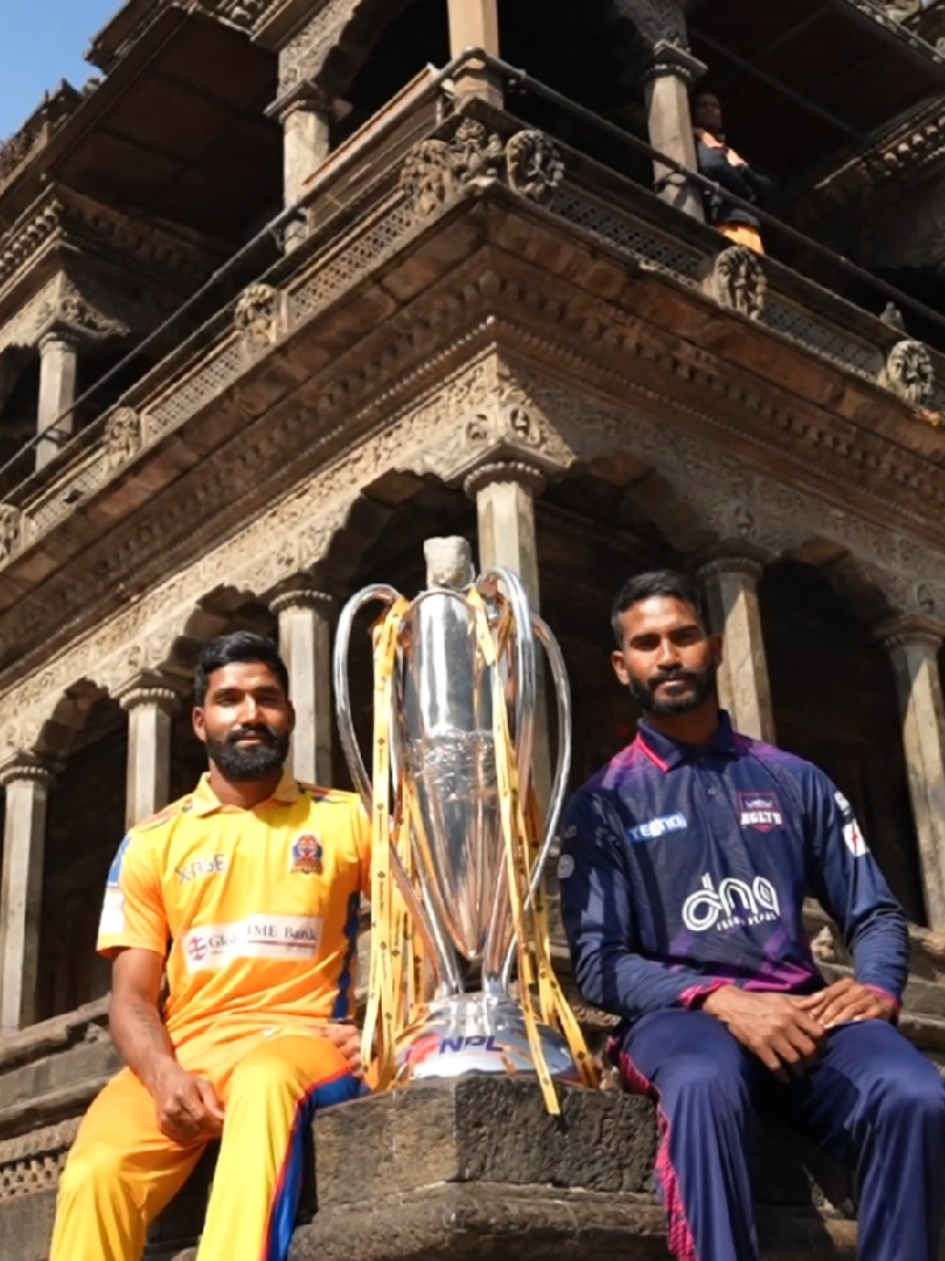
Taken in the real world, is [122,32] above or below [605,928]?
above

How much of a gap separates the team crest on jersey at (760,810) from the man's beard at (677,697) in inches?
9.4

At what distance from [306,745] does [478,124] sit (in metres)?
4.28

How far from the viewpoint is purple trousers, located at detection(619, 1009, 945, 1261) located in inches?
109

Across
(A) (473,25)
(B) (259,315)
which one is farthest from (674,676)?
(A) (473,25)

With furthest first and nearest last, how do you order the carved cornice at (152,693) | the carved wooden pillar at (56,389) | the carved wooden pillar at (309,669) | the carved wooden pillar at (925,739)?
the carved wooden pillar at (56,389), the carved cornice at (152,693), the carved wooden pillar at (925,739), the carved wooden pillar at (309,669)

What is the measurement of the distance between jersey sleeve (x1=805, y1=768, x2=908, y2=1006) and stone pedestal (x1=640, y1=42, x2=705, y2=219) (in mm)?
8586

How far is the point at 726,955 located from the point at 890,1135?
21.6 inches

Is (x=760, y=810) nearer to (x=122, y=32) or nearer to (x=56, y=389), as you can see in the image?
(x=56, y=389)

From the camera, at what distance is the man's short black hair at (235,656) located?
12.6 ft

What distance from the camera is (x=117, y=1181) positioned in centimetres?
321

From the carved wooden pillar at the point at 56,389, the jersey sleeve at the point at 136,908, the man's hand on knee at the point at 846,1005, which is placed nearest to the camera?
the man's hand on knee at the point at 846,1005

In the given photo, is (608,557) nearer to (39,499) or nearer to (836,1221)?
(39,499)

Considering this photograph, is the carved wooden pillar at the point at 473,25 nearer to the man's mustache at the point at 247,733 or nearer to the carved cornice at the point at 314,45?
the carved cornice at the point at 314,45

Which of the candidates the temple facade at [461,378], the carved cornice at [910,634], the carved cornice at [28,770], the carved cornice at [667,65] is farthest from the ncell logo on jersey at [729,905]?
the carved cornice at [28,770]
